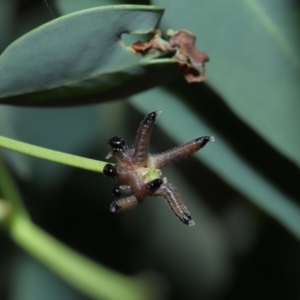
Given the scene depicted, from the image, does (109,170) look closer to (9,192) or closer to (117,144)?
(117,144)

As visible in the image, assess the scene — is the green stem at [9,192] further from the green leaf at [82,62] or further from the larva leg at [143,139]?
the larva leg at [143,139]

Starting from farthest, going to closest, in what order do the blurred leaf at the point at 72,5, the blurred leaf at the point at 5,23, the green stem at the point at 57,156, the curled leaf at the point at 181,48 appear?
the blurred leaf at the point at 5,23
the blurred leaf at the point at 72,5
the curled leaf at the point at 181,48
the green stem at the point at 57,156

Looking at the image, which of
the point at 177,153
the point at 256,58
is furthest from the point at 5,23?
the point at 177,153

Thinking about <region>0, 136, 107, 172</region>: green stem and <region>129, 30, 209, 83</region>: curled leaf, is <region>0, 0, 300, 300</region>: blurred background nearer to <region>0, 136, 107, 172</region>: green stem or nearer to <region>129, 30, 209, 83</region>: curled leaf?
<region>129, 30, 209, 83</region>: curled leaf

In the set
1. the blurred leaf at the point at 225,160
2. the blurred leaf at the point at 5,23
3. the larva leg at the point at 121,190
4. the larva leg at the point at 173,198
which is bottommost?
the blurred leaf at the point at 5,23

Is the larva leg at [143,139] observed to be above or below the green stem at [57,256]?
above

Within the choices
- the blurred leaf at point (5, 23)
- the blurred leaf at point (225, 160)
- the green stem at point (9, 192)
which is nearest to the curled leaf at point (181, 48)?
the blurred leaf at point (225, 160)
